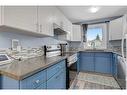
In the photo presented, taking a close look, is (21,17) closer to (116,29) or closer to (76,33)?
(76,33)

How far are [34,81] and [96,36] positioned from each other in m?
3.58

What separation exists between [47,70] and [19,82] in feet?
1.41

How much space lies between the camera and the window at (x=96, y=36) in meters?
3.87

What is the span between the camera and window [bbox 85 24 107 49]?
3867mm

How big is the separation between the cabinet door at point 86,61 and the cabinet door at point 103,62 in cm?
17

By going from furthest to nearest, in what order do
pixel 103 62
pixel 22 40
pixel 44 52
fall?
pixel 103 62 → pixel 44 52 → pixel 22 40

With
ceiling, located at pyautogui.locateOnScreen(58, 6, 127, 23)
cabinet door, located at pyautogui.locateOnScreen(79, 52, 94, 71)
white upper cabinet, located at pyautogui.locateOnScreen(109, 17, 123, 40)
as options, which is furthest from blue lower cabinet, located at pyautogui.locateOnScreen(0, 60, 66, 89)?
white upper cabinet, located at pyautogui.locateOnScreen(109, 17, 123, 40)

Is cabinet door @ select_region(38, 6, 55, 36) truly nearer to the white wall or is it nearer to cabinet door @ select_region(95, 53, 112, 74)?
the white wall

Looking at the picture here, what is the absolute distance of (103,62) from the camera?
3.33m

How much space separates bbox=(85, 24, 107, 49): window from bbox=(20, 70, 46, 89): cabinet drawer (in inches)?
129

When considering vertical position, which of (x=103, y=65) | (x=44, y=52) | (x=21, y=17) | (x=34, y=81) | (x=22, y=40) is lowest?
(x=103, y=65)

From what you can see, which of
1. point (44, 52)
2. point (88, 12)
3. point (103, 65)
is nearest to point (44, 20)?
point (44, 52)

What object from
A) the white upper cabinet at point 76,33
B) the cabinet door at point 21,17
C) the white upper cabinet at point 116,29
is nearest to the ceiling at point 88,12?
the white upper cabinet at point 116,29

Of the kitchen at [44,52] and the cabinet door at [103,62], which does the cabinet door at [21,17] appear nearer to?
the kitchen at [44,52]
